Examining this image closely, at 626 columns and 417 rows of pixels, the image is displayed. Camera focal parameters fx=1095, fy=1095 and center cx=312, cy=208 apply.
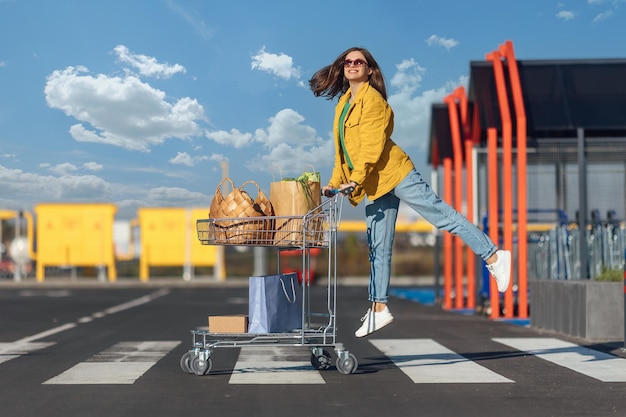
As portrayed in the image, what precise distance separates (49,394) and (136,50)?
3833mm

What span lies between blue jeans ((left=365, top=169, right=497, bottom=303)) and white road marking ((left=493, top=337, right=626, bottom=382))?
4.67ft

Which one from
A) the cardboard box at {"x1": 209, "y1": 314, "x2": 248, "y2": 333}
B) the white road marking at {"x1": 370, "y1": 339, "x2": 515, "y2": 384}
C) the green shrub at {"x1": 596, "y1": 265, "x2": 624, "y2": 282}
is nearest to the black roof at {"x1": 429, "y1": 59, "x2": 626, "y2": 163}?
the green shrub at {"x1": 596, "y1": 265, "x2": 624, "y2": 282}

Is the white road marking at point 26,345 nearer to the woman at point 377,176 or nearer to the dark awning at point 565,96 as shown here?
the woman at point 377,176

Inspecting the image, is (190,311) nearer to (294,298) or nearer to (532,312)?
(532,312)

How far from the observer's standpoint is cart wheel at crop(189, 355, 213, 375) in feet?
26.9

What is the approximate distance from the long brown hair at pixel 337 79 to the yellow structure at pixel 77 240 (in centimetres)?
3924

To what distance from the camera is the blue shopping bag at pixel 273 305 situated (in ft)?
26.5

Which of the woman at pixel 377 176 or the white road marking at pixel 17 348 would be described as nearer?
the woman at pixel 377 176

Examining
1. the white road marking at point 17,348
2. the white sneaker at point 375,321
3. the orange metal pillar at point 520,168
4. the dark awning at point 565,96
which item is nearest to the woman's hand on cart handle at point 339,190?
the white sneaker at point 375,321

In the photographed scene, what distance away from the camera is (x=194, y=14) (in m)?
9.91

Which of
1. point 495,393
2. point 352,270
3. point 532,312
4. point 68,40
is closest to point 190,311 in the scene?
point 532,312

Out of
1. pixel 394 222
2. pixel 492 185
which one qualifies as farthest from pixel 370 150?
pixel 492 185

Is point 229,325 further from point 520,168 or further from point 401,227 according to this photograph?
point 401,227

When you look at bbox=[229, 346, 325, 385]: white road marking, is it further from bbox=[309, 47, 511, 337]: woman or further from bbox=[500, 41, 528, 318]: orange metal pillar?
bbox=[500, 41, 528, 318]: orange metal pillar
